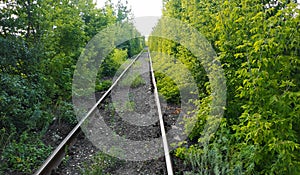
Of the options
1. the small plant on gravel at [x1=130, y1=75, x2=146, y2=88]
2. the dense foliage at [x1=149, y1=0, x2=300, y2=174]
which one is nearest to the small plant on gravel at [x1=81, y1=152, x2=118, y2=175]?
the dense foliage at [x1=149, y1=0, x2=300, y2=174]

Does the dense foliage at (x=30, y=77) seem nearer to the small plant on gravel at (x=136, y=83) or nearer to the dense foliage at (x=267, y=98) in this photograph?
the dense foliage at (x=267, y=98)

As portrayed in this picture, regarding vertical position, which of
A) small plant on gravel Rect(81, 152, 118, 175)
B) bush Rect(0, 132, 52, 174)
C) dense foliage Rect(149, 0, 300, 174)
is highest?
dense foliage Rect(149, 0, 300, 174)

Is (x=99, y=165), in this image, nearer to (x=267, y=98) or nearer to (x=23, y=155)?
(x=23, y=155)

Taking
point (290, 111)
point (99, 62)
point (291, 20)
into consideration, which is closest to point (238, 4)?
point (291, 20)

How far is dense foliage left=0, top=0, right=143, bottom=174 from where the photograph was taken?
468 cm

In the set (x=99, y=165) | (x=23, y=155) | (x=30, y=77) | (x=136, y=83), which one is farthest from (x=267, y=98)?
(x=136, y=83)

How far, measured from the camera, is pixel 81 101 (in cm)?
825

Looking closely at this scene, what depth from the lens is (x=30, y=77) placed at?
6.27 m

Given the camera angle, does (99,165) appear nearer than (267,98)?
No

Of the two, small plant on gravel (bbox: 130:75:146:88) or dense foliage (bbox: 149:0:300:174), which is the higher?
dense foliage (bbox: 149:0:300:174)

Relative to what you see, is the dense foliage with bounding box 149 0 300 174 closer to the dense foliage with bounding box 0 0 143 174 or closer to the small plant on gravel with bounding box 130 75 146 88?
the dense foliage with bounding box 0 0 143 174

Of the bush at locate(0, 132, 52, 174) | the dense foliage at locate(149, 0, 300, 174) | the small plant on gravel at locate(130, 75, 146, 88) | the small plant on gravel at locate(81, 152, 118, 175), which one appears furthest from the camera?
the small plant on gravel at locate(130, 75, 146, 88)

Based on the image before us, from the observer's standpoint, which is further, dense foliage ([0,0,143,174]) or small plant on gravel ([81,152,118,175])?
dense foliage ([0,0,143,174])

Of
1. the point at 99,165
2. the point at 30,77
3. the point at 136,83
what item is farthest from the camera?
the point at 136,83
